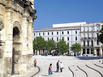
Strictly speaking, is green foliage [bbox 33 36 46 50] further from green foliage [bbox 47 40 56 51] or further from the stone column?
the stone column

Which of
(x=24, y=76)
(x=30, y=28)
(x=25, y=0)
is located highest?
(x=25, y=0)

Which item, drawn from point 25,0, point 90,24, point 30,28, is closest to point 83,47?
point 90,24

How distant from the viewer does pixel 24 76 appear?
625 inches

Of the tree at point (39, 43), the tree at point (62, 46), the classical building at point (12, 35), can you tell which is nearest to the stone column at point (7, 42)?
the classical building at point (12, 35)

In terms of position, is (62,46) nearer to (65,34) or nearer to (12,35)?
(65,34)

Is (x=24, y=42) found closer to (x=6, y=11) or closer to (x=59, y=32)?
(x=6, y=11)

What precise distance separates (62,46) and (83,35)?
35.2 feet

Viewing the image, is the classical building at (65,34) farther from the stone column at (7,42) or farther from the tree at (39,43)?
the stone column at (7,42)

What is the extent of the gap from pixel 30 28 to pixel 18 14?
5355 millimetres

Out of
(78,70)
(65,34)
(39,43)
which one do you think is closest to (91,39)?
(65,34)

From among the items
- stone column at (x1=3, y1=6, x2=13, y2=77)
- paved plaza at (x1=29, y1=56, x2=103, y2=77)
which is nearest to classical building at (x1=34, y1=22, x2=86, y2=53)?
paved plaza at (x1=29, y1=56, x2=103, y2=77)

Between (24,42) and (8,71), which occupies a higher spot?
(24,42)

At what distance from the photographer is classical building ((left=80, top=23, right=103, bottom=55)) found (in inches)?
2744

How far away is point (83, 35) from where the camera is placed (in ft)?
238
